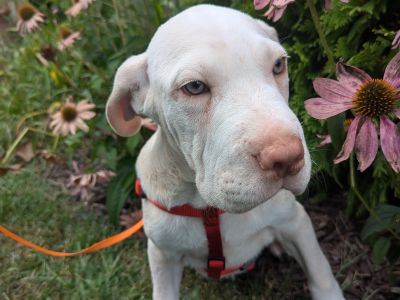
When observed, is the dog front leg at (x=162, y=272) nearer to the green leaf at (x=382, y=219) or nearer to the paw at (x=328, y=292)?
the paw at (x=328, y=292)

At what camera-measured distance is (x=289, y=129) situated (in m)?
1.68

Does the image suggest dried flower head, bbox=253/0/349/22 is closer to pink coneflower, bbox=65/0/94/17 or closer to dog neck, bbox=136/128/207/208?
dog neck, bbox=136/128/207/208

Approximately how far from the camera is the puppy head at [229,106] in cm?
170

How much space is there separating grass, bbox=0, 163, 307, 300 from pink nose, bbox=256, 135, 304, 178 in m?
1.58

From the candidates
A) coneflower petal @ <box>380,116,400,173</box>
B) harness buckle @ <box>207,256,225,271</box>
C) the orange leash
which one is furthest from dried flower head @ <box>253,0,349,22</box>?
the orange leash

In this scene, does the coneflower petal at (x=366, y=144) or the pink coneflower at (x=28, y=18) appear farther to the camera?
the pink coneflower at (x=28, y=18)

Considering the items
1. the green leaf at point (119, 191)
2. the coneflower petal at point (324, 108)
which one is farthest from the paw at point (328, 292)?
the green leaf at point (119, 191)

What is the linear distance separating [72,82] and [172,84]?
7.80 feet

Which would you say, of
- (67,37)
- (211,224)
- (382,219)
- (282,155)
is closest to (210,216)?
(211,224)

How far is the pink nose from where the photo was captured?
164 centimetres

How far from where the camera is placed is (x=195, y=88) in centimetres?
192

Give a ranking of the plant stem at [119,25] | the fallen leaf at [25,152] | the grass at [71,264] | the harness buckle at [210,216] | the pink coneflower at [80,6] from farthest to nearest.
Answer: the fallen leaf at [25,152] < the plant stem at [119,25] < the pink coneflower at [80,6] < the grass at [71,264] < the harness buckle at [210,216]

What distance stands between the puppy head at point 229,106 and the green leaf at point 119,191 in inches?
60.4

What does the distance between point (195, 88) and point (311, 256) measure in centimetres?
125
